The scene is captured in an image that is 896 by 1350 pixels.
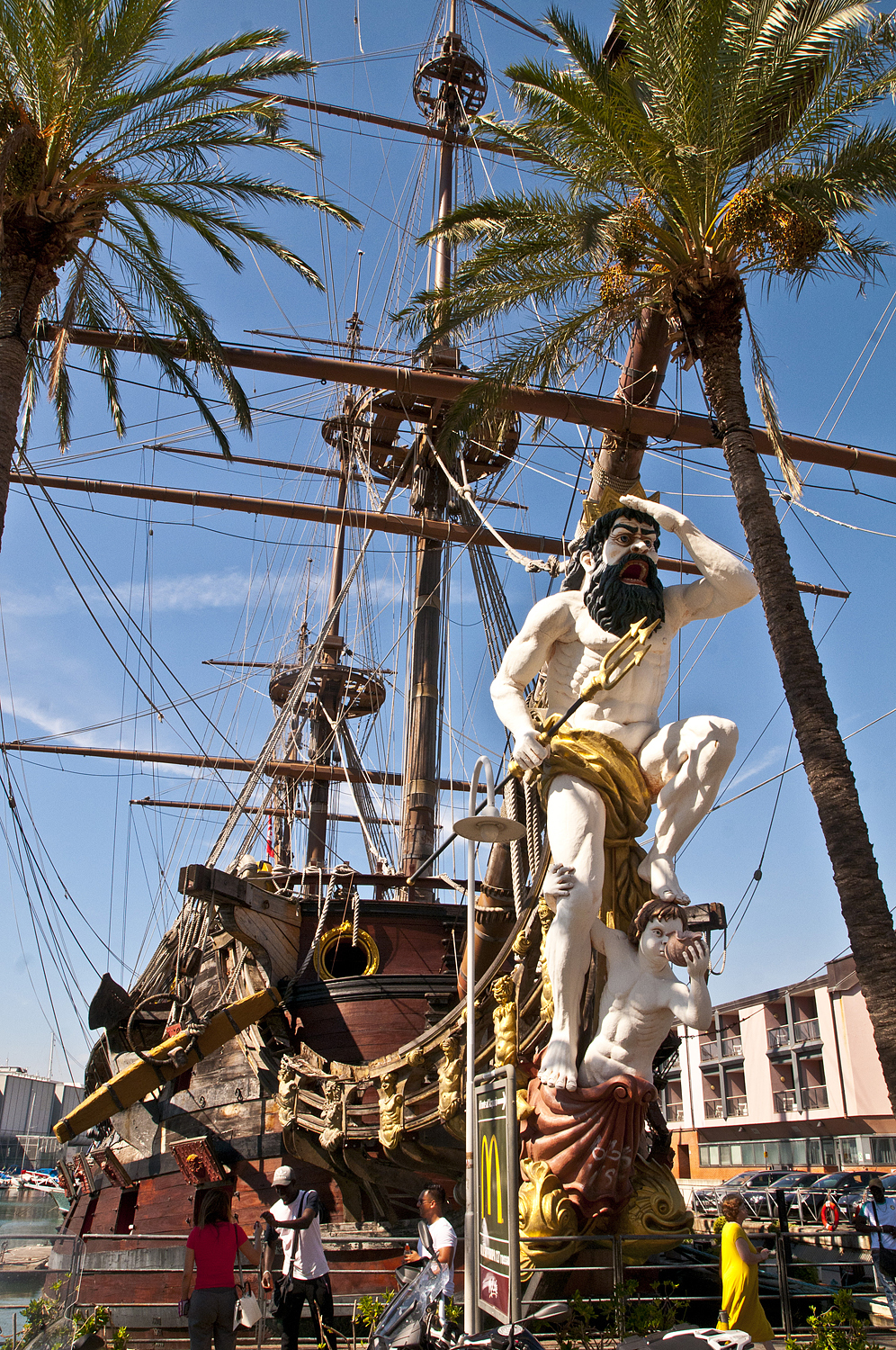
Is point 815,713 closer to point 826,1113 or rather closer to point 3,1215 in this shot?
point 826,1113

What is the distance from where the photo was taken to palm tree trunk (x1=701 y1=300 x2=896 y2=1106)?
5055 mm

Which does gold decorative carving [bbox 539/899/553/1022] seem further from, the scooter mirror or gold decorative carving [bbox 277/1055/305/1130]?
gold decorative carving [bbox 277/1055/305/1130]

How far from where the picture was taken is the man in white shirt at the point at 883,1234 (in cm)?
591

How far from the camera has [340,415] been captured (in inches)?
958

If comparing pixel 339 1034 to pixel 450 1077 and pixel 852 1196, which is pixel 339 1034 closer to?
pixel 450 1077

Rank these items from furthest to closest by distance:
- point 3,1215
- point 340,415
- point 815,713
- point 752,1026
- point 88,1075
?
point 3,1215, point 752,1026, point 340,415, point 88,1075, point 815,713

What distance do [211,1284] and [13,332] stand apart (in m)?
5.92

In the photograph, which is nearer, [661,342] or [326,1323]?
[326,1323]

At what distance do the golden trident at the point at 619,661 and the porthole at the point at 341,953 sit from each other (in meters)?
5.83

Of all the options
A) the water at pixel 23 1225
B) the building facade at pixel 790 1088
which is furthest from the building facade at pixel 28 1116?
the building facade at pixel 790 1088

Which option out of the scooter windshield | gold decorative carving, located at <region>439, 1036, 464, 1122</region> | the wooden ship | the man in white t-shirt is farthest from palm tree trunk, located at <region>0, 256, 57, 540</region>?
the scooter windshield

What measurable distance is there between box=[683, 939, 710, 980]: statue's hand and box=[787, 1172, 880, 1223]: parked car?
456 inches

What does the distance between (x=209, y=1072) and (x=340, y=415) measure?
656 inches

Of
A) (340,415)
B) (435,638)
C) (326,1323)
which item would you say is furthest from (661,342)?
(340,415)
